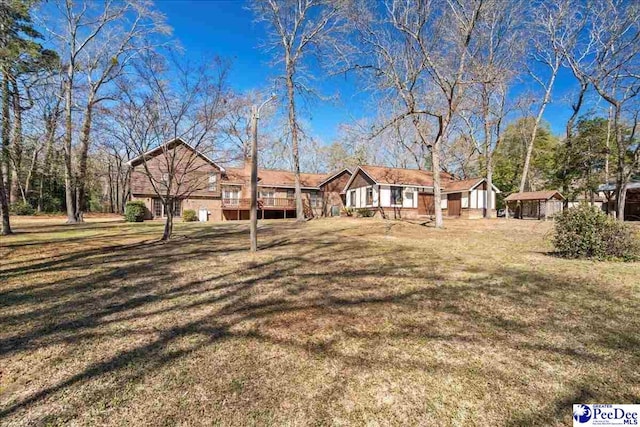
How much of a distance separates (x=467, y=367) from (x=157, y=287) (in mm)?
4777

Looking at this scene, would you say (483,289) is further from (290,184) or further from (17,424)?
(290,184)

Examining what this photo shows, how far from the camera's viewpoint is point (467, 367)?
8.90 feet

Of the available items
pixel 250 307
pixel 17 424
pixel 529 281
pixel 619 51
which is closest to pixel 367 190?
pixel 619 51

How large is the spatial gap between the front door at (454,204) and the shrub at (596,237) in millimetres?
19733

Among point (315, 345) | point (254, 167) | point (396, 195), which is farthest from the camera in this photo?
point (396, 195)

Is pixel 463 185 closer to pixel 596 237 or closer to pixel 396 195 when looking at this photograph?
pixel 396 195

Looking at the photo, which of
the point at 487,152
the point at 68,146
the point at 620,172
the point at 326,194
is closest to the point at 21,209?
the point at 68,146

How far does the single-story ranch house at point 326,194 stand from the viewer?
79.6 ft

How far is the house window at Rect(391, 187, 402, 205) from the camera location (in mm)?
24172

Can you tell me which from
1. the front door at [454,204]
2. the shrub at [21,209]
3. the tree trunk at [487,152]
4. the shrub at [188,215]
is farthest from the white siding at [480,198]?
the shrub at [21,209]

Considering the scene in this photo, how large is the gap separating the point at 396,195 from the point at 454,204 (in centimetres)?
649

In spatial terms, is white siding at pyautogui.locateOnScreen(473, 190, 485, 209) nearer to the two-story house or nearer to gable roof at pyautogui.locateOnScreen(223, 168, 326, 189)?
the two-story house

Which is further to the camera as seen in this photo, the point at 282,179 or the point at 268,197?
the point at 282,179

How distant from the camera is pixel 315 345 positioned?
10.3 ft
